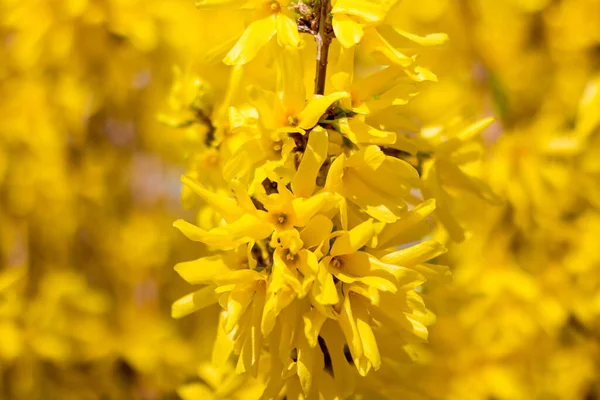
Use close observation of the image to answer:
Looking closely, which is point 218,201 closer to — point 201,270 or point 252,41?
point 201,270

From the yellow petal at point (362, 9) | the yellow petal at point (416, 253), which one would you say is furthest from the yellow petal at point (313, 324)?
the yellow petal at point (362, 9)

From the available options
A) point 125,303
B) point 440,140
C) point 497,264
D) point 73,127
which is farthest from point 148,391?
point 440,140

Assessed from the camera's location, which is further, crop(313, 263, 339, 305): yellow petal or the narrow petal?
the narrow petal

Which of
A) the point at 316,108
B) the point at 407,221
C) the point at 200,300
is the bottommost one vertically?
the point at 200,300

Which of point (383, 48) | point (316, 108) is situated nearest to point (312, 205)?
point (316, 108)

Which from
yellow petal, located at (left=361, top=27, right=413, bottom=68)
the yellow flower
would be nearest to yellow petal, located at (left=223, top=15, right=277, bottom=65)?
the yellow flower

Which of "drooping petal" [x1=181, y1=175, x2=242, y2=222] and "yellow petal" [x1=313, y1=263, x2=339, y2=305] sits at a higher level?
"drooping petal" [x1=181, y1=175, x2=242, y2=222]

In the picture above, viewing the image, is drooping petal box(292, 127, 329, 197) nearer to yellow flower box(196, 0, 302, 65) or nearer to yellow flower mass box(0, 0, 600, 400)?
yellow flower mass box(0, 0, 600, 400)

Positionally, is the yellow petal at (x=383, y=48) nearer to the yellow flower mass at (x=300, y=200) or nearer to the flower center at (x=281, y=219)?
the yellow flower mass at (x=300, y=200)
